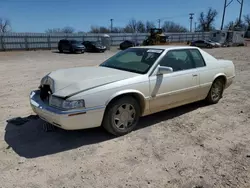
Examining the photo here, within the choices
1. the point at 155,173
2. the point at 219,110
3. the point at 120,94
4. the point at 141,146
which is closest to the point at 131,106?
the point at 120,94

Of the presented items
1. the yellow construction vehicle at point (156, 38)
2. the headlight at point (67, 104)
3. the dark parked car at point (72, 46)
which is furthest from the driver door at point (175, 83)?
the yellow construction vehicle at point (156, 38)

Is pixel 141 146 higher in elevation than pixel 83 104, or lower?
lower

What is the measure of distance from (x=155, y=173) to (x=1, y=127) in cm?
294

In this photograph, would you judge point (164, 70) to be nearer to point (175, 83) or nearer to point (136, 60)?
point (175, 83)

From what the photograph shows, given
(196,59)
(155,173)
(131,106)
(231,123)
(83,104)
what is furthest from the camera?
(196,59)

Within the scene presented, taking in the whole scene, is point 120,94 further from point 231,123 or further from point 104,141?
point 231,123

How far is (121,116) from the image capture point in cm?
362

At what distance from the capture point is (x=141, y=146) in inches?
132

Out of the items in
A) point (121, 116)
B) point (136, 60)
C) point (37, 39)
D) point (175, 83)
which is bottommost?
point (121, 116)

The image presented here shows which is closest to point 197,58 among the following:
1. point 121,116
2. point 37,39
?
point 121,116

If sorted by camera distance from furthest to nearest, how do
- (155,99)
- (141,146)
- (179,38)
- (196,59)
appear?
(179,38), (196,59), (155,99), (141,146)

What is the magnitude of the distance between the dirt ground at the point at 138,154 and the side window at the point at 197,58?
1076 millimetres

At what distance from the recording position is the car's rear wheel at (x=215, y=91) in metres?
5.14

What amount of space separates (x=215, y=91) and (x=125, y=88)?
9.13 ft
